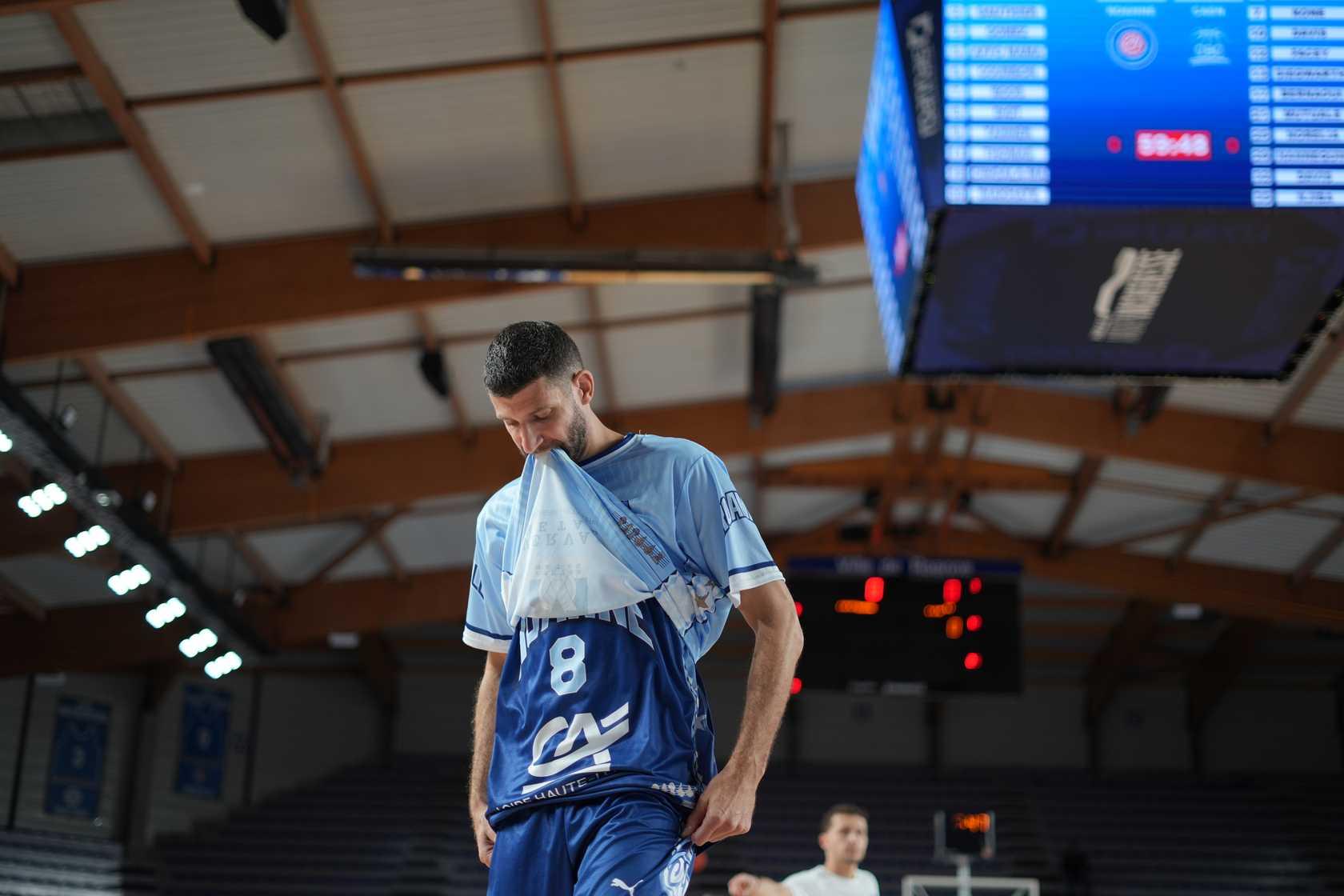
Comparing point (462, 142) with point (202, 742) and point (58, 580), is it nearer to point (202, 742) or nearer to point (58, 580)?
point (58, 580)

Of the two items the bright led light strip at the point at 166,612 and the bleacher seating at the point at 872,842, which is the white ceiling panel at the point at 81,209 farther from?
the bleacher seating at the point at 872,842

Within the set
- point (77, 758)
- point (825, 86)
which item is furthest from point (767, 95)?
point (77, 758)

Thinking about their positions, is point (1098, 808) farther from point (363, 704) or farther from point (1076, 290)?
point (1076, 290)

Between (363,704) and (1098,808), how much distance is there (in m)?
14.1

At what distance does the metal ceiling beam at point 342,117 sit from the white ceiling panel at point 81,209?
160cm

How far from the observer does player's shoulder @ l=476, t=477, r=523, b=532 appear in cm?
298

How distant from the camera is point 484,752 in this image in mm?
2982

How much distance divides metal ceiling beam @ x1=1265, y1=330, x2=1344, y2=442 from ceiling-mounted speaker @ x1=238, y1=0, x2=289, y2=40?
960 centimetres

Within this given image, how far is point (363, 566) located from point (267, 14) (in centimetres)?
1283

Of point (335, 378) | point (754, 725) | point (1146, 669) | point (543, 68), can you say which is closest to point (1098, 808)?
point (1146, 669)

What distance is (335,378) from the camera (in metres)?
14.4

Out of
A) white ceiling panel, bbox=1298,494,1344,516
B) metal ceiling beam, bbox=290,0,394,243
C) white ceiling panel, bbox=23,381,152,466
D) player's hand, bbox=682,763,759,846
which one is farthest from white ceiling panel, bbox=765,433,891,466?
player's hand, bbox=682,763,759,846

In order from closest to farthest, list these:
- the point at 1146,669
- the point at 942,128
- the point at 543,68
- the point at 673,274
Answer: the point at 942,128, the point at 543,68, the point at 673,274, the point at 1146,669

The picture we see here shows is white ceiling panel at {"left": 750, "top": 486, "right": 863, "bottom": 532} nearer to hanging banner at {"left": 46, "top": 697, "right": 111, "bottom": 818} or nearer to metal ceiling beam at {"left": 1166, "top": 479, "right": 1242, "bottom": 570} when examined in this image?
metal ceiling beam at {"left": 1166, "top": 479, "right": 1242, "bottom": 570}
